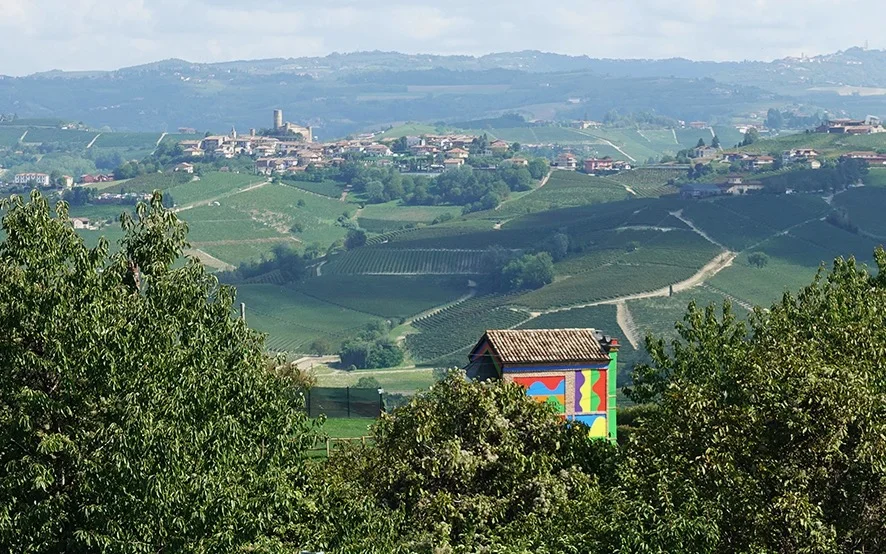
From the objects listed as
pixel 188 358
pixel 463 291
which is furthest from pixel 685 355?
pixel 463 291

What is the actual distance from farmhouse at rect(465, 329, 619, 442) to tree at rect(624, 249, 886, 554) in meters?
15.7

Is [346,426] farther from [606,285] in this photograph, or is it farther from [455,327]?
[455,327]

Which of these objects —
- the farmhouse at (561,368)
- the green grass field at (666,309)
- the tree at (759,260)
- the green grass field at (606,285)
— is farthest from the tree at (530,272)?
the farmhouse at (561,368)

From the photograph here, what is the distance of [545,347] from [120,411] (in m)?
22.0

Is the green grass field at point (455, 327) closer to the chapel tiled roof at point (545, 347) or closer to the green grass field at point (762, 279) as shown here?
the green grass field at point (762, 279)

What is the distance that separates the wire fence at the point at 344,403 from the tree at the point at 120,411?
23.8m

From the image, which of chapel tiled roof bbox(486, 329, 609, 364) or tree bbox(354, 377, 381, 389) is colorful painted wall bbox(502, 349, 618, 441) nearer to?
chapel tiled roof bbox(486, 329, 609, 364)

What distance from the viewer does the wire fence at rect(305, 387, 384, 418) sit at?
→ 49.9 m

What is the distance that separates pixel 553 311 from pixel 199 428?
138418 millimetres

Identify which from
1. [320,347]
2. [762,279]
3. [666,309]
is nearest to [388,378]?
[320,347]

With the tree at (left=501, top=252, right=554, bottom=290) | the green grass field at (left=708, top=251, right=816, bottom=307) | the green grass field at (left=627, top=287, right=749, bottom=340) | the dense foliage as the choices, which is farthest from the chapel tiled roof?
the tree at (left=501, top=252, right=554, bottom=290)

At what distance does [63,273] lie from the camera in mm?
24812

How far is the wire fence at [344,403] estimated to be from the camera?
4994cm

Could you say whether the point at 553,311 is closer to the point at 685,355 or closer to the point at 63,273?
the point at 685,355
